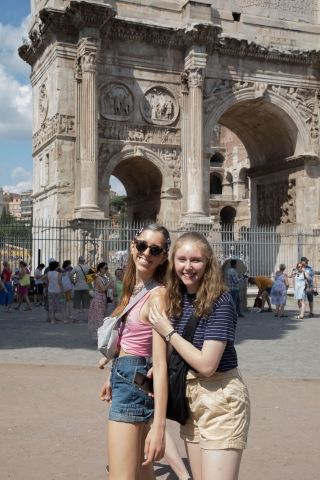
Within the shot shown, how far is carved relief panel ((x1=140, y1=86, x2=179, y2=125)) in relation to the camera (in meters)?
21.7

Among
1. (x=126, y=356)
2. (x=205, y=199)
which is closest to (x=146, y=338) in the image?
(x=126, y=356)

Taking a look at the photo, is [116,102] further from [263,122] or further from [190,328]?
[190,328]

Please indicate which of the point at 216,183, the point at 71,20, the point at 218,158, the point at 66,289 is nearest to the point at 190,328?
the point at 66,289

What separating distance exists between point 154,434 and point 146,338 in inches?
23.9

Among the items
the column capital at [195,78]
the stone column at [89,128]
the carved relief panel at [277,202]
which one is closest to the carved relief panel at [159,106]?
the column capital at [195,78]

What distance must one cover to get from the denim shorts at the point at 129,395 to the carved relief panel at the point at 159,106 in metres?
19.1

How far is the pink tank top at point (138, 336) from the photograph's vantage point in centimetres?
320

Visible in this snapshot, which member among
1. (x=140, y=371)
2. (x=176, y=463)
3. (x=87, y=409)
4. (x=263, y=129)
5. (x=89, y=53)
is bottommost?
(x=87, y=409)

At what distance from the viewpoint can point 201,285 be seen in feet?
9.36

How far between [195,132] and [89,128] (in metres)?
3.72

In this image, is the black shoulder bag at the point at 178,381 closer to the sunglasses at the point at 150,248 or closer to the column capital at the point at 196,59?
the sunglasses at the point at 150,248

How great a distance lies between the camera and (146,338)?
3.20m

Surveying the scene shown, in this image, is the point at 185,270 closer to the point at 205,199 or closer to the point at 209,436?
the point at 209,436

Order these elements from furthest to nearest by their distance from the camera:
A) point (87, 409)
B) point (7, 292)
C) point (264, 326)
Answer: point (7, 292) < point (264, 326) < point (87, 409)
